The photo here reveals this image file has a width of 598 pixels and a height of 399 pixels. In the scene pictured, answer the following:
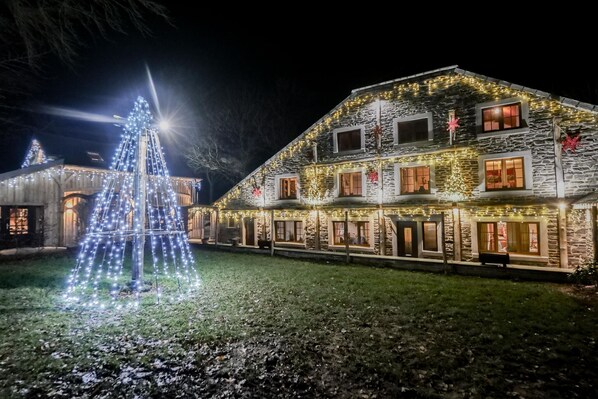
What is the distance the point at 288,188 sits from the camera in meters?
19.5

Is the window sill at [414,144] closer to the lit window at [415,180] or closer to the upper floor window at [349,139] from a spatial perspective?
the lit window at [415,180]

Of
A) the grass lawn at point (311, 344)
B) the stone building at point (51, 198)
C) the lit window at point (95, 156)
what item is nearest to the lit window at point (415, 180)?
the grass lawn at point (311, 344)

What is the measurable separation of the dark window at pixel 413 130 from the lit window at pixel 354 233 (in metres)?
4.68

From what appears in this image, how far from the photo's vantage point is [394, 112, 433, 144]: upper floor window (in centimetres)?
1512

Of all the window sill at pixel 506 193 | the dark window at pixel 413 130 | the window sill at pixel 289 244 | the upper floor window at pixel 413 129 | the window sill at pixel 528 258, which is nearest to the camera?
the window sill at pixel 528 258

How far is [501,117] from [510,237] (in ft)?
16.5

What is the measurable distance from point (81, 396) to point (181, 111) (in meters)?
26.6

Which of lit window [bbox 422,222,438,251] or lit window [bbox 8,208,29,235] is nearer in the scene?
lit window [bbox 422,222,438,251]

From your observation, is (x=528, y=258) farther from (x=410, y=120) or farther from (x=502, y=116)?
(x=410, y=120)

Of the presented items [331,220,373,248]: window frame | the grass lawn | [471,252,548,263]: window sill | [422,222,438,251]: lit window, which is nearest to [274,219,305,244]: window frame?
[331,220,373,248]: window frame

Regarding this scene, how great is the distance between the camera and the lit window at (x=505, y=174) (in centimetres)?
1317

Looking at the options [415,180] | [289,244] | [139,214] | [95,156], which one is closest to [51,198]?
[95,156]

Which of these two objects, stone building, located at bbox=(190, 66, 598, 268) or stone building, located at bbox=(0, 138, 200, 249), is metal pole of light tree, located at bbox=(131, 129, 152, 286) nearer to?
stone building, located at bbox=(190, 66, 598, 268)

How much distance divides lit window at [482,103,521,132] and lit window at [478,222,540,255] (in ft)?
13.3
